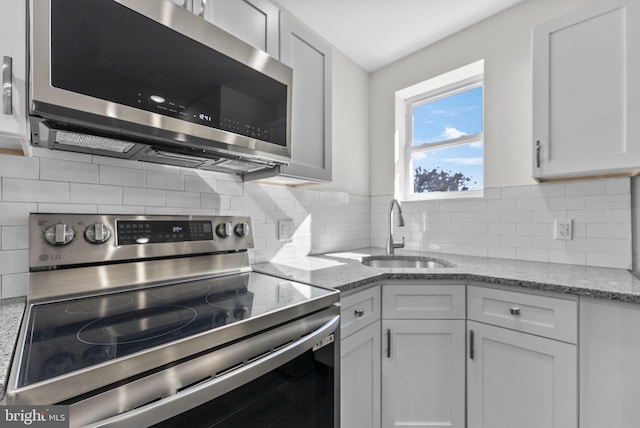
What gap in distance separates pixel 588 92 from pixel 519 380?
1320 mm

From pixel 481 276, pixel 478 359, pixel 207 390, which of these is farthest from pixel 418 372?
pixel 207 390

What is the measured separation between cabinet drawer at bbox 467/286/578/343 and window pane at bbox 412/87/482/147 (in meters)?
1.33

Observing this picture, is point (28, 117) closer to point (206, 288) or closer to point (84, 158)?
point (84, 158)

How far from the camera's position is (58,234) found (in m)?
0.95

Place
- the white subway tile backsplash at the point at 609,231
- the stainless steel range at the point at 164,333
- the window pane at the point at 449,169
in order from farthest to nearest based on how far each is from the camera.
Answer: the window pane at the point at 449,169
the white subway tile backsplash at the point at 609,231
the stainless steel range at the point at 164,333

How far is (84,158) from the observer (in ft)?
3.56

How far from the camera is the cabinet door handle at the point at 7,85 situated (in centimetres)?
68

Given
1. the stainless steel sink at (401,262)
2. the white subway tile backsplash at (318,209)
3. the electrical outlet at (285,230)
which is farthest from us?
the stainless steel sink at (401,262)

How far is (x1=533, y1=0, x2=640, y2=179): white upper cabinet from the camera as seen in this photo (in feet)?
4.07

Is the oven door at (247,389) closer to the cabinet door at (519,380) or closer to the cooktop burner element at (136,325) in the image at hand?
the cooktop burner element at (136,325)

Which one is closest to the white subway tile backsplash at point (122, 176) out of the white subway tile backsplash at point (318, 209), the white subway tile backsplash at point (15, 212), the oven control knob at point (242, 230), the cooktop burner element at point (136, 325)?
the white subway tile backsplash at point (318, 209)

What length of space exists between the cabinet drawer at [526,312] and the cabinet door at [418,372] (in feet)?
0.46

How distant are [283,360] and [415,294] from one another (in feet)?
2.68

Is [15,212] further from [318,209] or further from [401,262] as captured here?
[401,262]
